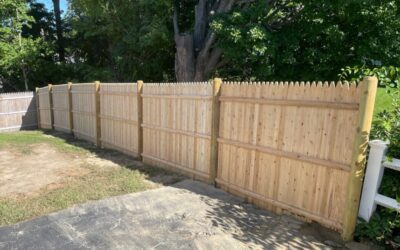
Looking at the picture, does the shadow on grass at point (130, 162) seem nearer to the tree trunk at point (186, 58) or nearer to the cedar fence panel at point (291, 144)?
the cedar fence panel at point (291, 144)

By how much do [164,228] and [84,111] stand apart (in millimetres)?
7587

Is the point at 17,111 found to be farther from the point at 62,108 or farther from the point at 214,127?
the point at 214,127

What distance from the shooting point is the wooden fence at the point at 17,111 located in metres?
16.1

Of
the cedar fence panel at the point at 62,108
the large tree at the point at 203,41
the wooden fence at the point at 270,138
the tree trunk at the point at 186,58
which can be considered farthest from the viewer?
the cedar fence panel at the point at 62,108

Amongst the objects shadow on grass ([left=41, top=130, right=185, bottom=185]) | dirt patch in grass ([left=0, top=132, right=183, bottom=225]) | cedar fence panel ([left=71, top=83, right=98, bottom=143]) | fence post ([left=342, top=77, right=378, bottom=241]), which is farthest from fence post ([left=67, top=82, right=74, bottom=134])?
fence post ([left=342, top=77, right=378, bottom=241])

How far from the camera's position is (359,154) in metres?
3.91

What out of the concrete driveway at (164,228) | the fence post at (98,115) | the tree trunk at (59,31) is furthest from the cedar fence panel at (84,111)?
the tree trunk at (59,31)

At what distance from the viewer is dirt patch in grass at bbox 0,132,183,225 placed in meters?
5.25

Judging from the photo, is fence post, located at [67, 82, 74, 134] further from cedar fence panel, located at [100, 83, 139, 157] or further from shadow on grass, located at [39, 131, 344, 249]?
shadow on grass, located at [39, 131, 344, 249]

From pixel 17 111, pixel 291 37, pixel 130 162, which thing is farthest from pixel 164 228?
pixel 17 111

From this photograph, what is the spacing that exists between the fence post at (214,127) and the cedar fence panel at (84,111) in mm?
5319

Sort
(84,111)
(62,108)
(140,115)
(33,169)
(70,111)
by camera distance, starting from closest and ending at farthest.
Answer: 1. (33,169)
2. (140,115)
3. (84,111)
4. (70,111)
5. (62,108)

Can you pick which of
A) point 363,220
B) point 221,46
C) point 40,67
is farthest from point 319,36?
point 40,67

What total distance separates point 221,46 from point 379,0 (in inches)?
188
